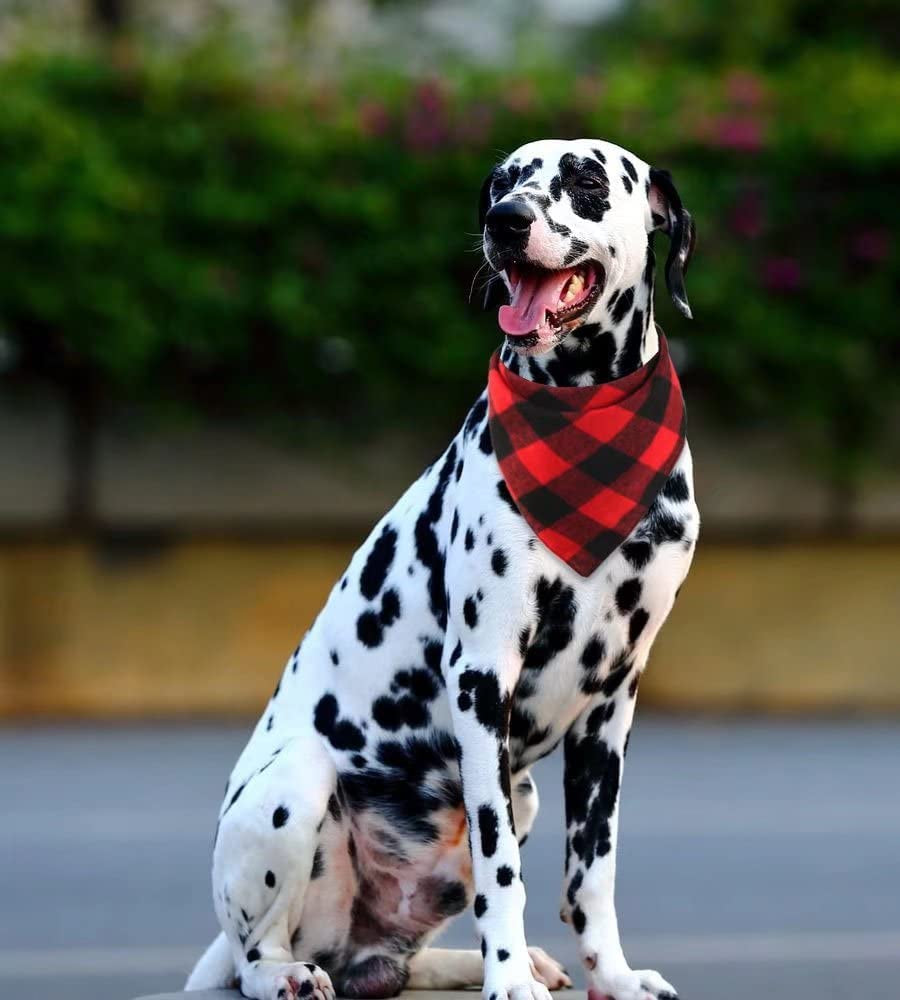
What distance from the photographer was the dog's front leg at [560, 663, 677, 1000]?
167 inches

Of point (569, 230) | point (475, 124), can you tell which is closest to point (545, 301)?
point (569, 230)

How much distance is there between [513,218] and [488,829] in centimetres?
127

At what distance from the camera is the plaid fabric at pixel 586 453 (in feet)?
13.3

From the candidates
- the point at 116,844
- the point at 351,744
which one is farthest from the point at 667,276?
the point at 116,844

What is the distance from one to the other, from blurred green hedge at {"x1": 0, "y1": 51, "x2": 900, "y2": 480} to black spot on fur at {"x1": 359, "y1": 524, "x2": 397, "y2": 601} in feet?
26.4

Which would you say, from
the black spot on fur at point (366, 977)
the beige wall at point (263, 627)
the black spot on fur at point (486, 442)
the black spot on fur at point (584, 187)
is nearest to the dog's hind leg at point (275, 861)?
the black spot on fur at point (366, 977)

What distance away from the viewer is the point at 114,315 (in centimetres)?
1234

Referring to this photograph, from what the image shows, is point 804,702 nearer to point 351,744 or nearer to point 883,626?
point 883,626

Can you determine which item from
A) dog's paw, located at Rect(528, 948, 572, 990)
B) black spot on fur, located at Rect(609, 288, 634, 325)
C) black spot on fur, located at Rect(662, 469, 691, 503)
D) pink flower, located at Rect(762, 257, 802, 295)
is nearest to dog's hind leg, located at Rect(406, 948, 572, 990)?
dog's paw, located at Rect(528, 948, 572, 990)

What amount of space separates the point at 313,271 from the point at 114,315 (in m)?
1.33

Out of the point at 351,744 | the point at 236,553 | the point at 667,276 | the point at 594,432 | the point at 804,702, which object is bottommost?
the point at 804,702

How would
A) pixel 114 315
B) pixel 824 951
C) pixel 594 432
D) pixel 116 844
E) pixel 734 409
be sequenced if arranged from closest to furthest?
pixel 594 432
pixel 824 951
pixel 116 844
pixel 114 315
pixel 734 409

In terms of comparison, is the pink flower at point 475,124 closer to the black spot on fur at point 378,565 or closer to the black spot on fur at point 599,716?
the black spot on fur at point 378,565

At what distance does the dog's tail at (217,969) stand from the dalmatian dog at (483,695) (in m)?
0.02
